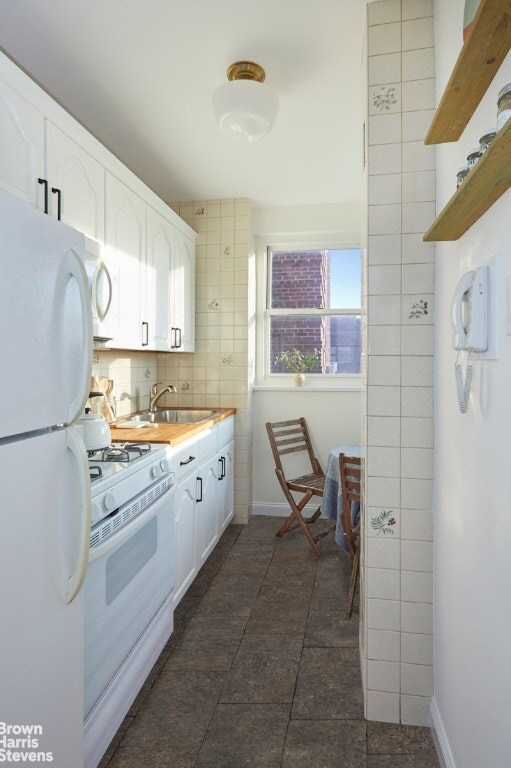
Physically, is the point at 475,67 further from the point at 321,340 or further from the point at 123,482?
the point at 321,340

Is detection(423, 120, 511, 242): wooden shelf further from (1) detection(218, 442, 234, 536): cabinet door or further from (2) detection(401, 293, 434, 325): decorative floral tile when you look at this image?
(1) detection(218, 442, 234, 536): cabinet door

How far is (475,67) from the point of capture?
3.41 ft

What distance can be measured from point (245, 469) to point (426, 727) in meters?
2.30

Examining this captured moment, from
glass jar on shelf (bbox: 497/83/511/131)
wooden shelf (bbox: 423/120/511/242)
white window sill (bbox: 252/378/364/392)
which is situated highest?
glass jar on shelf (bbox: 497/83/511/131)

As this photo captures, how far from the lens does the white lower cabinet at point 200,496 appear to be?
243 cm

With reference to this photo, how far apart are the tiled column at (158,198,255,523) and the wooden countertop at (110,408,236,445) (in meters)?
0.86

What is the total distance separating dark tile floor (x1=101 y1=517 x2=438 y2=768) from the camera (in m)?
1.58

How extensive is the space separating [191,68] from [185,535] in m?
2.14

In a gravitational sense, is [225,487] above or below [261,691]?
above

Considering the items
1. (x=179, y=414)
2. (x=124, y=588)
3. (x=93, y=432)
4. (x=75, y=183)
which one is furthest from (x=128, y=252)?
(x=124, y=588)

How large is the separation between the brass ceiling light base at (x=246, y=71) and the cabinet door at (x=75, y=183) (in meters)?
0.70

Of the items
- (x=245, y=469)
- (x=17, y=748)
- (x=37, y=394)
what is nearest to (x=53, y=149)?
(x=37, y=394)

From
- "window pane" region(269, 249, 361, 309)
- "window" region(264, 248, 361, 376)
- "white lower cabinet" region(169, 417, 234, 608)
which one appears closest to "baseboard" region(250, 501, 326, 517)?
"white lower cabinet" region(169, 417, 234, 608)

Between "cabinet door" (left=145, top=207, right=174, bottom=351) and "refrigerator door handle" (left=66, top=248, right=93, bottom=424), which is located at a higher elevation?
"cabinet door" (left=145, top=207, right=174, bottom=351)
